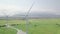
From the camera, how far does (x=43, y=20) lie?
5.94 ft

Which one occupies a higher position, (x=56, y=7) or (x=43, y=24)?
(x=56, y=7)

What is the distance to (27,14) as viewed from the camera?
182 centimetres

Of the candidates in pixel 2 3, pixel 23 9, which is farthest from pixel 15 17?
pixel 2 3

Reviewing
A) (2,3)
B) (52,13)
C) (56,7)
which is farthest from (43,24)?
(2,3)

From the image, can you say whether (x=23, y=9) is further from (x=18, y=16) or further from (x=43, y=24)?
(x=43, y=24)

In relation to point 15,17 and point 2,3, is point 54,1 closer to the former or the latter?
point 15,17

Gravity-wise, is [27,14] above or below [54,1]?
below

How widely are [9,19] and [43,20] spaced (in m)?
0.52

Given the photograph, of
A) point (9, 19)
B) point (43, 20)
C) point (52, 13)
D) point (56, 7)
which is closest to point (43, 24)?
point (43, 20)

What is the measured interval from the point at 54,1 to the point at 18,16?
1.98 ft

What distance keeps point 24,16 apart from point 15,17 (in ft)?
0.45

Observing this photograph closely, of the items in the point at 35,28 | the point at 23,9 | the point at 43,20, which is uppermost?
the point at 23,9

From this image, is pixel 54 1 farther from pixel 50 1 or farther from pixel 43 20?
pixel 43 20

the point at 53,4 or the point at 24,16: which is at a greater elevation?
the point at 53,4
